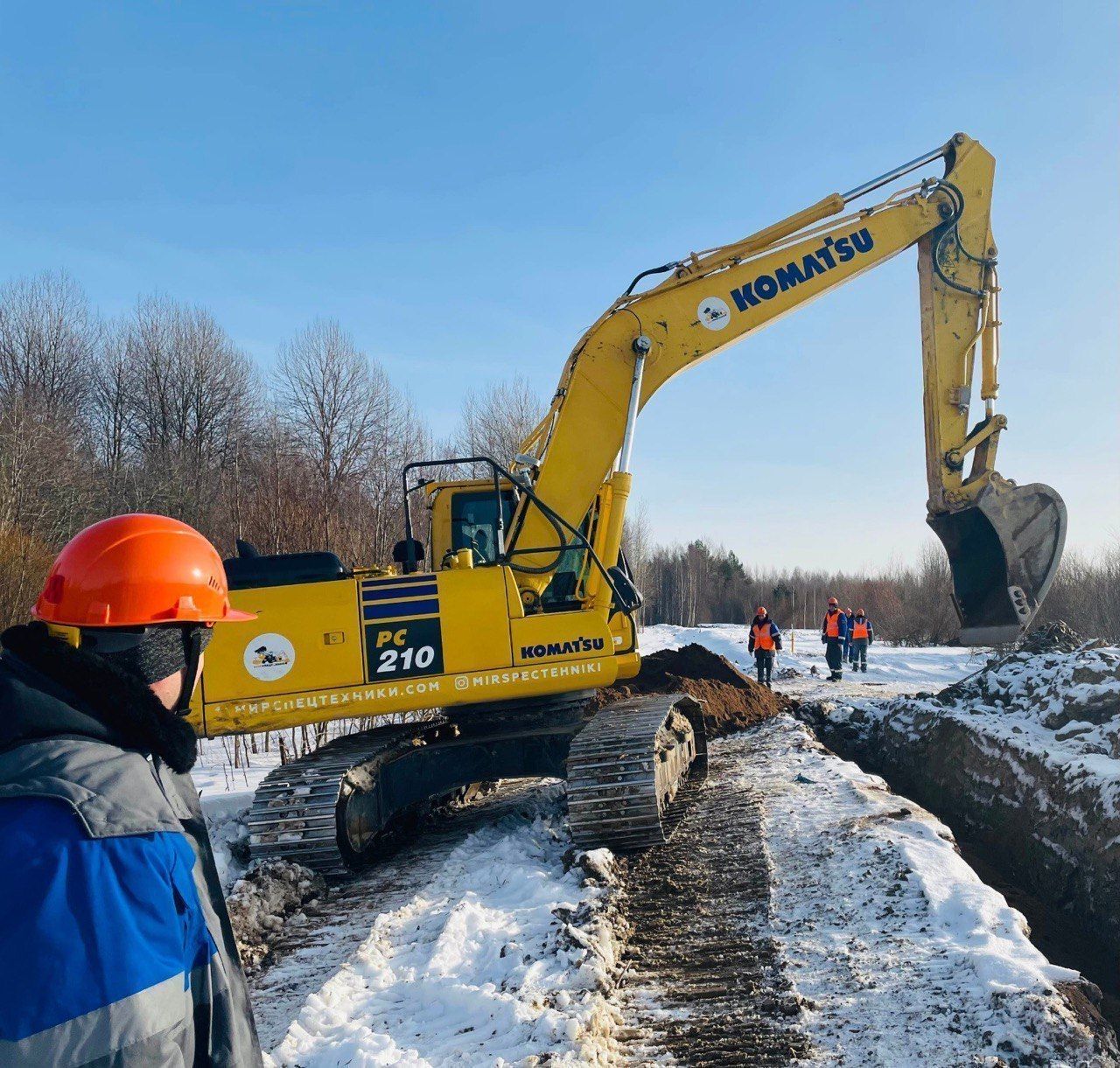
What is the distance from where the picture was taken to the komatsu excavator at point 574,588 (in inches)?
246

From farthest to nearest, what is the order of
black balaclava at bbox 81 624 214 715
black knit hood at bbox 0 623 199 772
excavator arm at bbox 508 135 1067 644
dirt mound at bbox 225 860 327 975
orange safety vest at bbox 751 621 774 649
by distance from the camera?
orange safety vest at bbox 751 621 774 649
excavator arm at bbox 508 135 1067 644
dirt mound at bbox 225 860 327 975
black balaclava at bbox 81 624 214 715
black knit hood at bbox 0 623 199 772

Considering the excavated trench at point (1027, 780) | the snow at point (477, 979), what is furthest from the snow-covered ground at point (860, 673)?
the snow at point (477, 979)

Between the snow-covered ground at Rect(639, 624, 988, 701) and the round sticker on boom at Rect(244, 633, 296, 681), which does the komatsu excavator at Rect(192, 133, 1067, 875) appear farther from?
the snow-covered ground at Rect(639, 624, 988, 701)

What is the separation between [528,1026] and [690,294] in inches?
232

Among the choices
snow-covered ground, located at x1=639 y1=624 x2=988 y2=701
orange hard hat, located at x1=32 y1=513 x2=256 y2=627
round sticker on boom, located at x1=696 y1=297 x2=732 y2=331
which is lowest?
snow-covered ground, located at x1=639 y1=624 x2=988 y2=701

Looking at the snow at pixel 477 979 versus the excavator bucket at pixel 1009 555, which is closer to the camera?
the snow at pixel 477 979

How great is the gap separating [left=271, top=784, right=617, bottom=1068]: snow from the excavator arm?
222 centimetres

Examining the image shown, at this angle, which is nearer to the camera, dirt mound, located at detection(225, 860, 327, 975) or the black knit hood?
the black knit hood

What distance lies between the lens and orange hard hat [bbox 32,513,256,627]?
1.83m

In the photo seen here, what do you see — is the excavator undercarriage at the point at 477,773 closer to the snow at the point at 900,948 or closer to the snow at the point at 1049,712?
the snow at the point at 900,948

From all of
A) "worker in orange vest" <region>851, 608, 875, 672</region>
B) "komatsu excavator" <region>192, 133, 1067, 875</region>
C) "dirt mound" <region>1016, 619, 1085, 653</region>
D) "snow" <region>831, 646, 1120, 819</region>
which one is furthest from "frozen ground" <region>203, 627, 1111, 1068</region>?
"worker in orange vest" <region>851, 608, 875, 672</region>

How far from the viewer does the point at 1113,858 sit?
19.5ft

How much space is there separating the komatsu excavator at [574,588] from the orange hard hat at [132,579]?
4.22 meters

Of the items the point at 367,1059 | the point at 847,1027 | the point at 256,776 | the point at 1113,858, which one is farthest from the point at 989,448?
the point at 256,776
